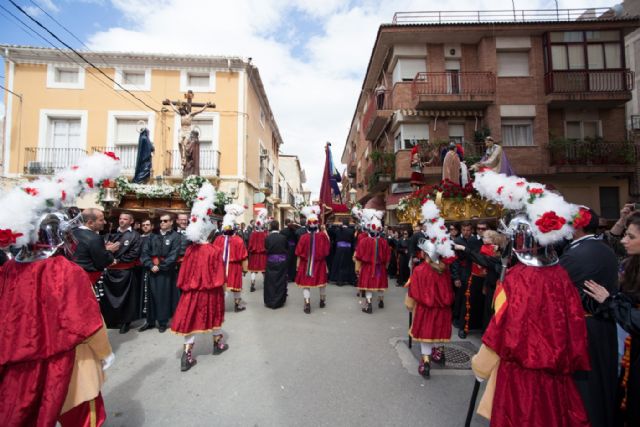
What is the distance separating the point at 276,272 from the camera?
7277 mm

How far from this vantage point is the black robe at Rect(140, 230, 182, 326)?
5.63m

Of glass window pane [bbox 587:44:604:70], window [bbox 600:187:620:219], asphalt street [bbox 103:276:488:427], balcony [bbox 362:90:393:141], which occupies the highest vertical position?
glass window pane [bbox 587:44:604:70]

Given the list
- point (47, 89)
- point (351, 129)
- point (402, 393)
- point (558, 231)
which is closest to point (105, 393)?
point (402, 393)

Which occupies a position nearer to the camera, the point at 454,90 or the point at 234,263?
the point at 234,263

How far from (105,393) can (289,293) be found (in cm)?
552

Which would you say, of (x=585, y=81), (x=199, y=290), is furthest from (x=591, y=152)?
(x=199, y=290)

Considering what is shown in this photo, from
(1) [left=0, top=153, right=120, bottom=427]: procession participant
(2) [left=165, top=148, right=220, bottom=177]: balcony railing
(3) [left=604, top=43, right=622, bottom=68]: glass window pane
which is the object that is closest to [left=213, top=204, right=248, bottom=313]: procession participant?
(1) [left=0, top=153, right=120, bottom=427]: procession participant

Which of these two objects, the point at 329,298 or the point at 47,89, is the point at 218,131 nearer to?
the point at 47,89

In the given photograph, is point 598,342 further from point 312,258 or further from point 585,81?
point 585,81

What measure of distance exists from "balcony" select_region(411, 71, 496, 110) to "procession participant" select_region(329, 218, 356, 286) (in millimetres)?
7606

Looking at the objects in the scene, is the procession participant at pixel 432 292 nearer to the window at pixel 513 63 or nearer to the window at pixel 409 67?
the window at pixel 409 67

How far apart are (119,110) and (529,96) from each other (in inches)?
763

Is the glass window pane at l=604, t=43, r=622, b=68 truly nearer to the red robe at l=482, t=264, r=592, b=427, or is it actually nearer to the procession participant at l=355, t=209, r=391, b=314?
the procession participant at l=355, t=209, r=391, b=314

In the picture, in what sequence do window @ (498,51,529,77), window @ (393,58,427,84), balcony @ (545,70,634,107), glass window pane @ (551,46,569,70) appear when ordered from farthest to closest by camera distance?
window @ (393,58,427,84) < window @ (498,51,529,77) < glass window pane @ (551,46,569,70) < balcony @ (545,70,634,107)
